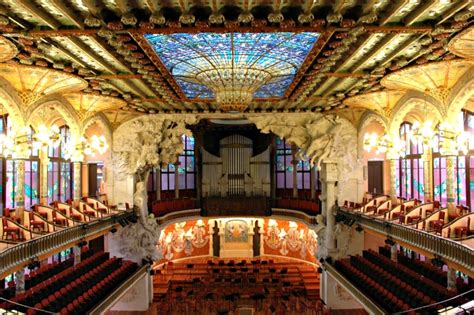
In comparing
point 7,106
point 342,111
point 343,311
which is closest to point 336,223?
point 343,311

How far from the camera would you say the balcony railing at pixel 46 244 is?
10506 millimetres

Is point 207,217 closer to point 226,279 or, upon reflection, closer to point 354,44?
point 226,279

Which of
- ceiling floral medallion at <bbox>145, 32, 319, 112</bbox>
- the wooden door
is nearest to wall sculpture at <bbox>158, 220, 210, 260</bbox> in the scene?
the wooden door

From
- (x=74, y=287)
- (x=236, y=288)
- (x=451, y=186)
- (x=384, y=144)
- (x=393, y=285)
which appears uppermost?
(x=384, y=144)

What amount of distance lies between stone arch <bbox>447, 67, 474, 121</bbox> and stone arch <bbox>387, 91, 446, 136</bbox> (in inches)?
14.6

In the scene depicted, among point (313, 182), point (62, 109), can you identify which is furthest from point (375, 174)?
point (62, 109)

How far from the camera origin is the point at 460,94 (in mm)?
14234

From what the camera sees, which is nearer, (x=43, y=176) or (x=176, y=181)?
(x=43, y=176)

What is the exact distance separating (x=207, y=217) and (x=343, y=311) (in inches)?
404

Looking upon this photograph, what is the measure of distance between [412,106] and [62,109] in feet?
49.4

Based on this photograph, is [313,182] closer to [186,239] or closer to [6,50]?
[186,239]

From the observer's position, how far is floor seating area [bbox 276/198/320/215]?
81.8 ft

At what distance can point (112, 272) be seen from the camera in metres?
18.1

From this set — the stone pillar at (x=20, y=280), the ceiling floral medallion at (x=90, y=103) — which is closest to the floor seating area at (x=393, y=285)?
the stone pillar at (x=20, y=280)
